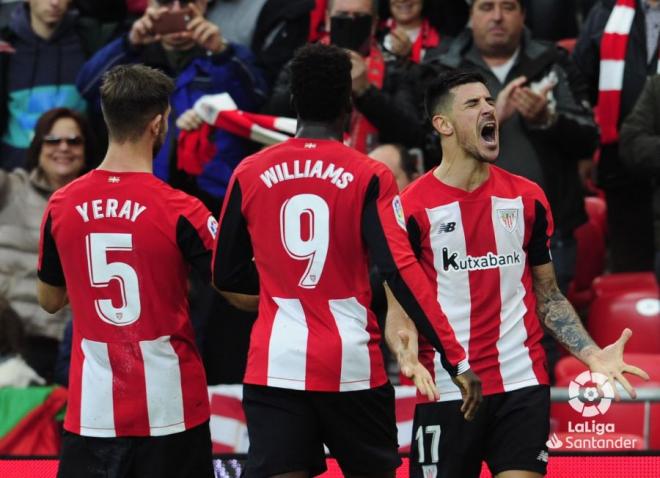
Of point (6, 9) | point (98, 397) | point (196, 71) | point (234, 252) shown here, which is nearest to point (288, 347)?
point (234, 252)

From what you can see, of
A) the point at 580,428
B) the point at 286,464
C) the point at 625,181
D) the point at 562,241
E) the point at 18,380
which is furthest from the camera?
the point at 625,181

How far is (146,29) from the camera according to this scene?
8.35 m

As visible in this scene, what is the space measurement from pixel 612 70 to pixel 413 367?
3.89 m

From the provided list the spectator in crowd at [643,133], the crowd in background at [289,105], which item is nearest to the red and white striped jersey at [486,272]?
the crowd in background at [289,105]

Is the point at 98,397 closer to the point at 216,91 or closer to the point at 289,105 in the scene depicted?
the point at 289,105

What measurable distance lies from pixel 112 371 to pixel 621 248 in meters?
4.51

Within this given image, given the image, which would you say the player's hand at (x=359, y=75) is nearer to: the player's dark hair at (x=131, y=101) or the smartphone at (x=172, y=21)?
the smartphone at (x=172, y=21)

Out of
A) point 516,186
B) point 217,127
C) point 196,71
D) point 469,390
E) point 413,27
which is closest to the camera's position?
point 469,390

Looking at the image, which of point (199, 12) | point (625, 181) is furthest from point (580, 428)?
point (199, 12)

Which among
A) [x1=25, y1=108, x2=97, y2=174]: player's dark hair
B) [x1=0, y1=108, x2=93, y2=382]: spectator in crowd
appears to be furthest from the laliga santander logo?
[x1=25, y1=108, x2=97, y2=174]: player's dark hair

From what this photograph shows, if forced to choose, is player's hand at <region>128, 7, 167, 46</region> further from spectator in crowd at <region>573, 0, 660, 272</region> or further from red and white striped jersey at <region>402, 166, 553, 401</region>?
red and white striped jersey at <region>402, 166, 553, 401</region>

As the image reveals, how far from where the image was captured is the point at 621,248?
905 cm

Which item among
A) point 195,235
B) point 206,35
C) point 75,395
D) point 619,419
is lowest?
point 619,419

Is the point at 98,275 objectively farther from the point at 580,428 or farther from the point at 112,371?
the point at 580,428
